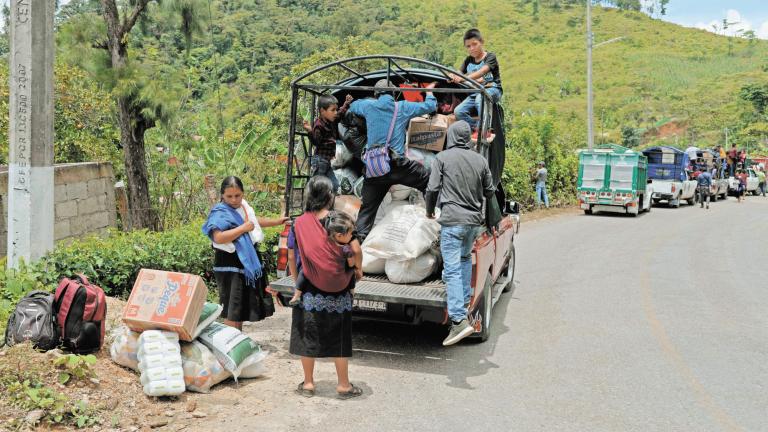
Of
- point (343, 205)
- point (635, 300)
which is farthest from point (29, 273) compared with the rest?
point (635, 300)

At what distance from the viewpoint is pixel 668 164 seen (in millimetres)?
28750

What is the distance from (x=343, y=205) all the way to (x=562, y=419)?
3461 mm

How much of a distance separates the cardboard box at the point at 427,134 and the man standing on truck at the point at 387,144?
0.51m

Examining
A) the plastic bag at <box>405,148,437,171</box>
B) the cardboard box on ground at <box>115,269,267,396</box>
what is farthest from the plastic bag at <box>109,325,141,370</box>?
the plastic bag at <box>405,148,437,171</box>

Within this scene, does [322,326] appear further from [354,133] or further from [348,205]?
[354,133]

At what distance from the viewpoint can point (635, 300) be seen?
9305 mm

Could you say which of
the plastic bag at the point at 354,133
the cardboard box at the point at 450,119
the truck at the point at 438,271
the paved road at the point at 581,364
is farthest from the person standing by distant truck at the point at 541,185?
the plastic bag at the point at 354,133

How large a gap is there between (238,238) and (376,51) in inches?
1140

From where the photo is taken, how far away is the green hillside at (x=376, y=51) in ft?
38.5

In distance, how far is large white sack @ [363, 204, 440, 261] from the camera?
252 inches

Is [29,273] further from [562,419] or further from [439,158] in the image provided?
[562,419]

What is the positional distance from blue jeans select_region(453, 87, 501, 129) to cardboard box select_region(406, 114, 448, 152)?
23 cm

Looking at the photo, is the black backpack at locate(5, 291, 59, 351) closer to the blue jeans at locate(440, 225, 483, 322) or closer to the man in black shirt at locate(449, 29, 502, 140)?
the blue jeans at locate(440, 225, 483, 322)

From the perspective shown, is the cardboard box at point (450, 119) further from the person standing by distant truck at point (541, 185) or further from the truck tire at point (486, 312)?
the person standing by distant truck at point (541, 185)
